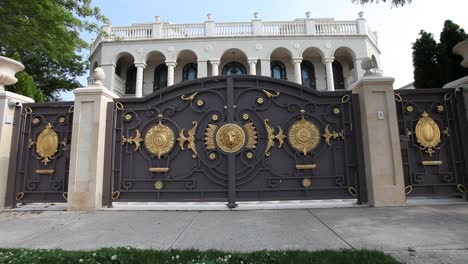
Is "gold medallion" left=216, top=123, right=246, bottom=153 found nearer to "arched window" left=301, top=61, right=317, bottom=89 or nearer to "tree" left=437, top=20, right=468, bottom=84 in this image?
"tree" left=437, top=20, right=468, bottom=84

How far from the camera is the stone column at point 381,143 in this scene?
5.18 m

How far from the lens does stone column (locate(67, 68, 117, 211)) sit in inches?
212

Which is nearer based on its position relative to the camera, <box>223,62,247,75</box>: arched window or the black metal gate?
the black metal gate

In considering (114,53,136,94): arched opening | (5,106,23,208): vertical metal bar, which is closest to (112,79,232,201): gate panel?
(5,106,23,208): vertical metal bar

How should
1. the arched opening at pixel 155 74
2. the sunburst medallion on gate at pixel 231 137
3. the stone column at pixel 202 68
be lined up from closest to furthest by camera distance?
1. the sunburst medallion on gate at pixel 231 137
2. the stone column at pixel 202 68
3. the arched opening at pixel 155 74

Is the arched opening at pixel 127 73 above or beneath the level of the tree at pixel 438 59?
above

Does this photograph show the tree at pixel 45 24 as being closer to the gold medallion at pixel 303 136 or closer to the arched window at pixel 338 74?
the gold medallion at pixel 303 136

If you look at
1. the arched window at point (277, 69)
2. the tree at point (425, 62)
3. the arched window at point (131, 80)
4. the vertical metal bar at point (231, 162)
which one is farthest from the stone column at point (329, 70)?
the vertical metal bar at point (231, 162)

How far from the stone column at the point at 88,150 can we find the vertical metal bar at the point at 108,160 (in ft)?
0.19

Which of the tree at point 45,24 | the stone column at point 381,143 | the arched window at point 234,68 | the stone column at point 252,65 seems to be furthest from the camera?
the arched window at point 234,68

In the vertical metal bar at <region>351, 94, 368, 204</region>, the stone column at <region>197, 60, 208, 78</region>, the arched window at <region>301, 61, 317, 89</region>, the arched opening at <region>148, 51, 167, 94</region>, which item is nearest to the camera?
the vertical metal bar at <region>351, 94, 368, 204</region>

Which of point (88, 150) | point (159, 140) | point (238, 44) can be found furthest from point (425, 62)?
point (238, 44)

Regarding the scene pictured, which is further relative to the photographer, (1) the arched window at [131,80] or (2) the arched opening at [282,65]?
(1) the arched window at [131,80]

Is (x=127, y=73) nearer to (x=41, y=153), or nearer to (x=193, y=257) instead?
A: (x=41, y=153)
